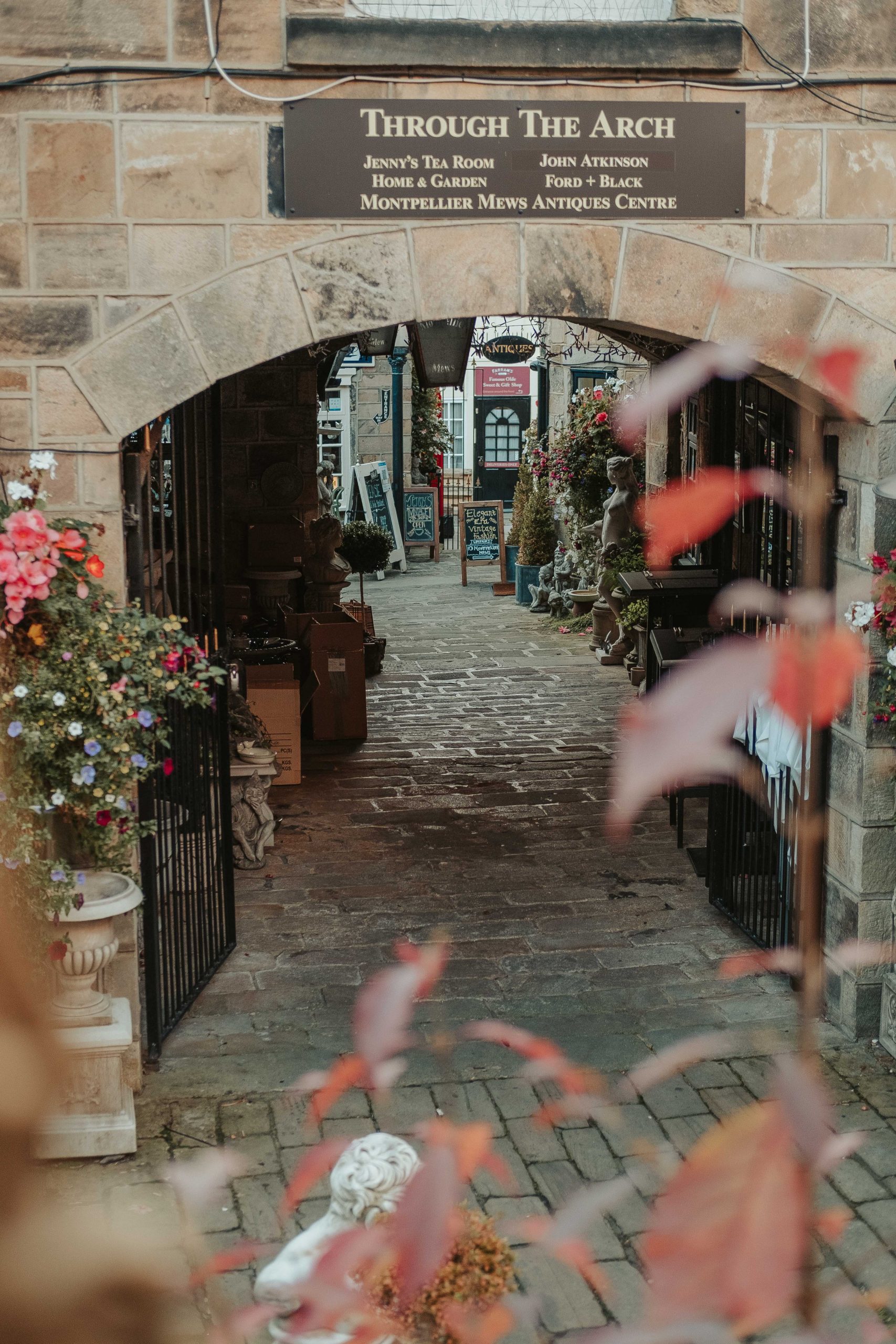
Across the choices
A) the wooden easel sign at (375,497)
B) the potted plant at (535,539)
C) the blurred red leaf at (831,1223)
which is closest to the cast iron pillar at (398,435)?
the wooden easel sign at (375,497)

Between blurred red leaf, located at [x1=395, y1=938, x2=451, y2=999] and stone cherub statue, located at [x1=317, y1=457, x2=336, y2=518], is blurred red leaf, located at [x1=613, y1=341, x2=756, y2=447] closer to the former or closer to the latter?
blurred red leaf, located at [x1=395, y1=938, x2=451, y2=999]

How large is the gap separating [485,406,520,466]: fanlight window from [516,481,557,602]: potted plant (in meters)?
10.5

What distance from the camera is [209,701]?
4.57 m

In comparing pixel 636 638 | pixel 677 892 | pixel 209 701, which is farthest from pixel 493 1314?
pixel 636 638

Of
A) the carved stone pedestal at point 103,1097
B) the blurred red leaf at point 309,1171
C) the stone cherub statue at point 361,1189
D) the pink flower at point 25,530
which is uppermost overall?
the pink flower at point 25,530

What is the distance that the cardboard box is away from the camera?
27.6 ft

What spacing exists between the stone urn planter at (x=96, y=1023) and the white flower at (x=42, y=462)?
124 centimetres

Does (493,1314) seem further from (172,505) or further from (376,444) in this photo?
(376,444)

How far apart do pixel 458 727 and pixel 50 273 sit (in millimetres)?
6188

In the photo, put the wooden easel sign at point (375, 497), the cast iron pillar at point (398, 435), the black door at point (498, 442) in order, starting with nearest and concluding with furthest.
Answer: the wooden easel sign at point (375, 497) < the cast iron pillar at point (398, 435) < the black door at point (498, 442)

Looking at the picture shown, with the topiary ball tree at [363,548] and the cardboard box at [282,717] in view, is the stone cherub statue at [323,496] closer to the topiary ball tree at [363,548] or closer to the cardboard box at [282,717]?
the topiary ball tree at [363,548]

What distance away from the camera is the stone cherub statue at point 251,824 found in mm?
7262

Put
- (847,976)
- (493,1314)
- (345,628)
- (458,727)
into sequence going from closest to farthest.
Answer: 1. (493,1314)
2. (847,976)
3. (345,628)
4. (458,727)

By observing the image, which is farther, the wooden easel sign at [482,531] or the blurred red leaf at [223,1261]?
the wooden easel sign at [482,531]
